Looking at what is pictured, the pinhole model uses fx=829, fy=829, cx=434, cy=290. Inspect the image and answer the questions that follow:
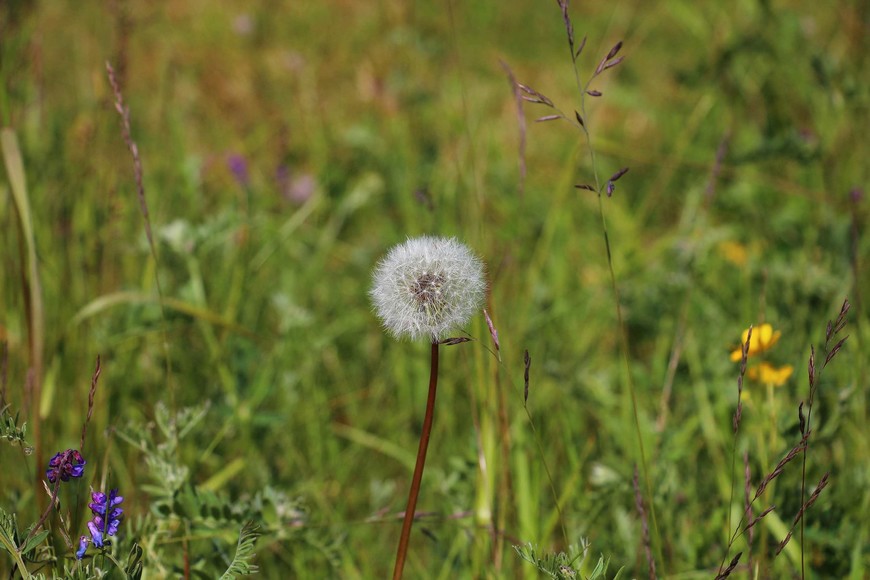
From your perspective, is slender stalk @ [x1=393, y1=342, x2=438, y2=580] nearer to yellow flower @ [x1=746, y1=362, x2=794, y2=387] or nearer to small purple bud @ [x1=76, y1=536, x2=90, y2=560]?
small purple bud @ [x1=76, y1=536, x2=90, y2=560]

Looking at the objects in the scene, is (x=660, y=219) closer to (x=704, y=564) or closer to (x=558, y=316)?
(x=558, y=316)

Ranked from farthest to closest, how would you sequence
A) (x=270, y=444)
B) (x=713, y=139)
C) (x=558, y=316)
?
(x=713, y=139)
(x=558, y=316)
(x=270, y=444)

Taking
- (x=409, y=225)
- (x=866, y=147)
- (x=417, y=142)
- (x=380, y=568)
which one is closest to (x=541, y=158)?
(x=417, y=142)

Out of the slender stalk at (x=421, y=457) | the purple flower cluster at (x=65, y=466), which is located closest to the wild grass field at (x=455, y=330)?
the purple flower cluster at (x=65, y=466)

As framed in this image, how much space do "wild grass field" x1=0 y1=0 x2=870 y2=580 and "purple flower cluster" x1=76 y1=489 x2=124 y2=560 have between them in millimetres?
11

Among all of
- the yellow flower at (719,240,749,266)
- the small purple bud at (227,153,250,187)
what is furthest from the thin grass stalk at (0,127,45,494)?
the yellow flower at (719,240,749,266)

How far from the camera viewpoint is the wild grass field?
1.60 m

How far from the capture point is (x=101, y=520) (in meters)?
1.18

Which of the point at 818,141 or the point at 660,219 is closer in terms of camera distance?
the point at 818,141

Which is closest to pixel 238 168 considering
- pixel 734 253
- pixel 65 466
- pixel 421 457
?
pixel 734 253

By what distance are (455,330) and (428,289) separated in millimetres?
89

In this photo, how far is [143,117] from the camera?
4.23 meters

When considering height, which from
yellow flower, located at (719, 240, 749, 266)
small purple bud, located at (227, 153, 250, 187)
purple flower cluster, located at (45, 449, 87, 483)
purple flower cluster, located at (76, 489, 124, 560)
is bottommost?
yellow flower, located at (719, 240, 749, 266)

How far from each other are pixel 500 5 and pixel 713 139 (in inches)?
93.2
